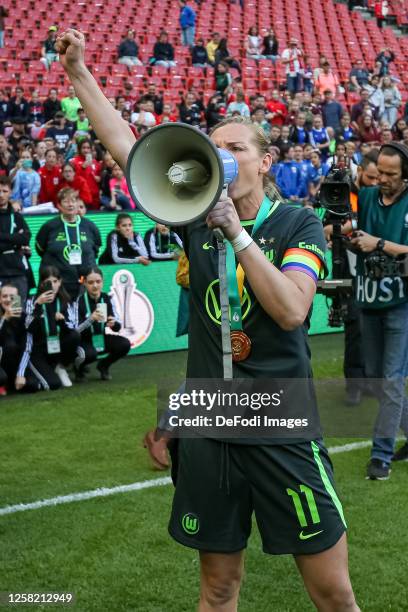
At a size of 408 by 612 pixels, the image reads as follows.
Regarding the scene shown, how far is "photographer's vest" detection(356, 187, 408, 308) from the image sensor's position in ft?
18.3

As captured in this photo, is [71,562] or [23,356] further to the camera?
[23,356]

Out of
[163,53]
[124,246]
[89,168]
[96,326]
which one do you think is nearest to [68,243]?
[124,246]

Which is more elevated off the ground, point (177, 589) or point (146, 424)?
point (177, 589)

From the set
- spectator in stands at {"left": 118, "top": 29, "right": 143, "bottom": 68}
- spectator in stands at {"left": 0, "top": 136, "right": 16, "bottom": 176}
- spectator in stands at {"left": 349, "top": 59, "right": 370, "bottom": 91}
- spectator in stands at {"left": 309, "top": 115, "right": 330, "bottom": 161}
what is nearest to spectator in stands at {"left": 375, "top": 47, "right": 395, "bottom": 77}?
spectator in stands at {"left": 349, "top": 59, "right": 370, "bottom": 91}

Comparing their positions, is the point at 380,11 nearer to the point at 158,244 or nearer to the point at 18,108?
the point at 18,108

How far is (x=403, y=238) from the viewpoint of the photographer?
18.8 ft

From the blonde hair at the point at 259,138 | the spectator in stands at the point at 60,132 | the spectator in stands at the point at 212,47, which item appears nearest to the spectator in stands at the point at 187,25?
the spectator in stands at the point at 212,47

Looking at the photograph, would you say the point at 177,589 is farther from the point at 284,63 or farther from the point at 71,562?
the point at 284,63

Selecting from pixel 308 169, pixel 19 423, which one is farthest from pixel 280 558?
pixel 308 169

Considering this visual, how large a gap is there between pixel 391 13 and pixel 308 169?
17867mm

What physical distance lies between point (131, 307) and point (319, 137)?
969 centimetres

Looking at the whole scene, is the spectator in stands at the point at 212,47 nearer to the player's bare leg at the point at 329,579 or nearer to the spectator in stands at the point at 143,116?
the spectator in stands at the point at 143,116

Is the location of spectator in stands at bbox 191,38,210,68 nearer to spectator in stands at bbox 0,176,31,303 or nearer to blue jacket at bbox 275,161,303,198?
blue jacket at bbox 275,161,303,198

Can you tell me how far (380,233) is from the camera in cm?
575
